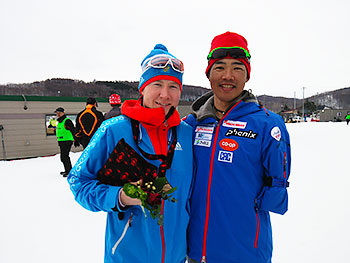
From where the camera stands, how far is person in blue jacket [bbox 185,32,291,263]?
1664 mm

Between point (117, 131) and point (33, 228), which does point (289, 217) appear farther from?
point (33, 228)

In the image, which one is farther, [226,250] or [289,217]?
[289,217]

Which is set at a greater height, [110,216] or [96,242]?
[110,216]

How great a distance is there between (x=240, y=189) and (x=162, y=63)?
1.10 m

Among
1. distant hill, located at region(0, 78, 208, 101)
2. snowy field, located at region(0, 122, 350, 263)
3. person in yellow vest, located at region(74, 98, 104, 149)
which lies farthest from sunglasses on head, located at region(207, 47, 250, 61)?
distant hill, located at region(0, 78, 208, 101)

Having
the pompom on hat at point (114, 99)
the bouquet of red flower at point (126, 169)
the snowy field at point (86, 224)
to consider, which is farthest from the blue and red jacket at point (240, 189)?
the pompom on hat at point (114, 99)

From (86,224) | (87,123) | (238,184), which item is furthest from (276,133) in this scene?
(87,123)

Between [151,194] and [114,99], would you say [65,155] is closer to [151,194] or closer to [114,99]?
[114,99]

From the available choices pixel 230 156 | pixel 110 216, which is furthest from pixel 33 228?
pixel 230 156

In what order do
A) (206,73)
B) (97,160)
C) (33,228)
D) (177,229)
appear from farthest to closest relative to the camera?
1. (33,228)
2. (206,73)
3. (177,229)
4. (97,160)

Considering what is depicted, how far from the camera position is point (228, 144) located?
173 cm

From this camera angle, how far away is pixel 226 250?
1.67 meters

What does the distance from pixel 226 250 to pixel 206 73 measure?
4.79 feet

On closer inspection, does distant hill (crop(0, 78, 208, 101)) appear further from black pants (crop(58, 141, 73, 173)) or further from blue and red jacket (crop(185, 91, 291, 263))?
blue and red jacket (crop(185, 91, 291, 263))
